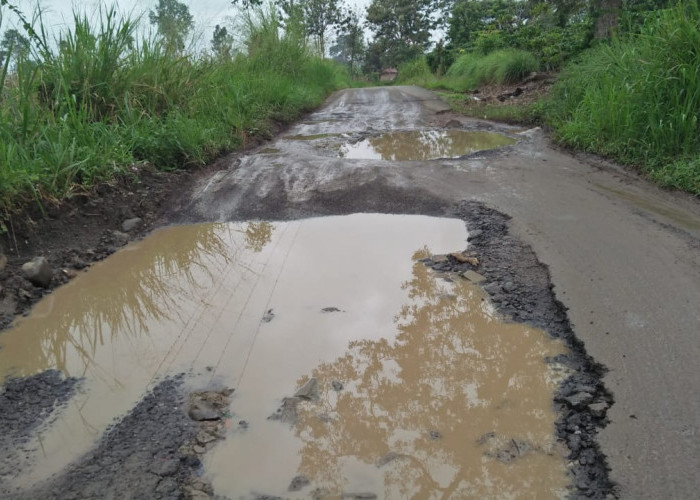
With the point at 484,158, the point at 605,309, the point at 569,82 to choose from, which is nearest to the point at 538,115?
the point at 569,82

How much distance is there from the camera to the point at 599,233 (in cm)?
407

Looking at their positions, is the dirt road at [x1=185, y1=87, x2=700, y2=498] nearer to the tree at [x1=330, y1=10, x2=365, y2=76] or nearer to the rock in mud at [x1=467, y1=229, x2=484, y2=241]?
the rock in mud at [x1=467, y1=229, x2=484, y2=241]

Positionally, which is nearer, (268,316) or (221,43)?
(268,316)

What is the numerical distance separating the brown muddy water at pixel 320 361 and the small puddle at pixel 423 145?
9.07 ft

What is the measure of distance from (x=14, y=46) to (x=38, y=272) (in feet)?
8.73

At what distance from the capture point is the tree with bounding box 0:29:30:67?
4672mm

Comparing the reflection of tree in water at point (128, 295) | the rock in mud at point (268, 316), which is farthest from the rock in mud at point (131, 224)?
the rock in mud at point (268, 316)

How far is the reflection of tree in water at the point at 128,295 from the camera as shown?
299 cm

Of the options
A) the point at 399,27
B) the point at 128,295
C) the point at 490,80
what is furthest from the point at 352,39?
the point at 128,295

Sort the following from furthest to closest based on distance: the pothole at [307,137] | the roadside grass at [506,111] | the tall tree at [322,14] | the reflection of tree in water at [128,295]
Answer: the tall tree at [322,14] → the roadside grass at [506,111] → the pothole at [307,137] → the reflection of tree in water at [128,295]

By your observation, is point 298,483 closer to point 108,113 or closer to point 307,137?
point 108,113

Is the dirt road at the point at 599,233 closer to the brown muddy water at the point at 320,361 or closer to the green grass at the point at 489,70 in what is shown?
the brown muddy water at the point at 320,361

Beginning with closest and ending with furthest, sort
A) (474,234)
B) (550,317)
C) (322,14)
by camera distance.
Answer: (550,317)
(474,234)
(322,14)

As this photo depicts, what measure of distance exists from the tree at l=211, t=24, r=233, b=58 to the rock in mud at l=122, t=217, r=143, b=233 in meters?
4.95
